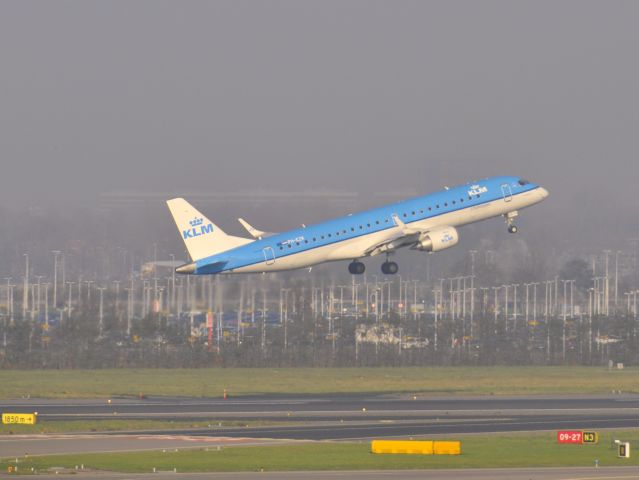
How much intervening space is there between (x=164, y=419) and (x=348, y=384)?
30598mm

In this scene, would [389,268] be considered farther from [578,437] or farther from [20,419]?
[578,437]

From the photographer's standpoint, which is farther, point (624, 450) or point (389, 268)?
point (389, 268)

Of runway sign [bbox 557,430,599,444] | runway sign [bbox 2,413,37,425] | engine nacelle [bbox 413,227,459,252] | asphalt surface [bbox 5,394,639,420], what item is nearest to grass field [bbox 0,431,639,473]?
runway sign [bbox 557,430,599,444]

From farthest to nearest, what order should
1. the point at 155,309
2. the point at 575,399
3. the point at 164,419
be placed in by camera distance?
the point at 155,309 → the point at 575,399 → the point at 164,419

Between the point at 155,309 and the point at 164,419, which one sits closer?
the point at 164,419

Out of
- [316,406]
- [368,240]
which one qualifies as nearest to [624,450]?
[316,406]

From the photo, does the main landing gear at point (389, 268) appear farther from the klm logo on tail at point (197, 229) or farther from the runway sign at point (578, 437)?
the runway sign at point (578, 437)

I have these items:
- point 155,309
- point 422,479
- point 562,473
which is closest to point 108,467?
point 422,479

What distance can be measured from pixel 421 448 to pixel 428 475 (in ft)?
22.4

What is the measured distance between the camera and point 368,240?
98.6m

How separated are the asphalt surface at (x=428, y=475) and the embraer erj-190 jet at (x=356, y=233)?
3411cm


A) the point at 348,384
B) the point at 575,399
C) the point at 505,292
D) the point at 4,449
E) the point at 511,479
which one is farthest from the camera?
the point at 505,292

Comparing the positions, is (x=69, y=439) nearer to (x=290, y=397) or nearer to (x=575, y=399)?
(x=290, y=397)

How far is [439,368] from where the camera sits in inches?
5374
